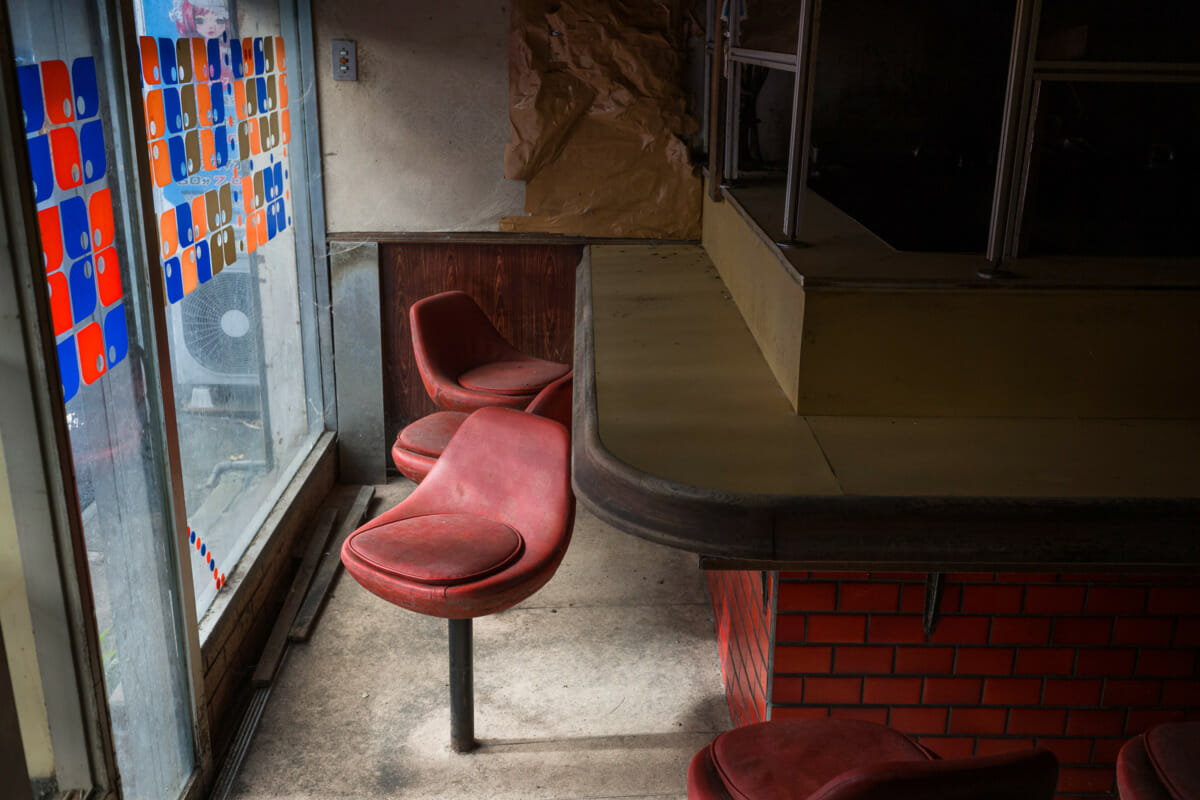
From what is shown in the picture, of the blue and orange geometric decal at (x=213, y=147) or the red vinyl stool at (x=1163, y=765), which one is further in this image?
the blue and orange geometric decal at (x=213, y=147)

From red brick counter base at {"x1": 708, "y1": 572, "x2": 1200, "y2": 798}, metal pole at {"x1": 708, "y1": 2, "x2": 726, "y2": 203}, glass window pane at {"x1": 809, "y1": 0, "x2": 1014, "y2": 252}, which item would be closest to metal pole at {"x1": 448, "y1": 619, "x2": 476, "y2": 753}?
red brick counter base at {"x1": 708, "y1": 572, "x2": 1200, "y2": 798}

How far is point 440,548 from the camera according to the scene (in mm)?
2398

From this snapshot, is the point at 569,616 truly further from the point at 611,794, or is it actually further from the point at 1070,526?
the point at 1070,526

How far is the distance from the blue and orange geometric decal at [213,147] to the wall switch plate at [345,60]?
215 mm

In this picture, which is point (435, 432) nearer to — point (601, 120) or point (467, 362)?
point (467, 362)

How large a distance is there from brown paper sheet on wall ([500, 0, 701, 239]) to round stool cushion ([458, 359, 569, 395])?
2.49 ft

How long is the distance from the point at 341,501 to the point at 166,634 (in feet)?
6.48

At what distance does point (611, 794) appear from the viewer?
2.65m

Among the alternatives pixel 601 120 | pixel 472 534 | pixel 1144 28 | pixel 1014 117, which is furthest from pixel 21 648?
pixel 1144 28

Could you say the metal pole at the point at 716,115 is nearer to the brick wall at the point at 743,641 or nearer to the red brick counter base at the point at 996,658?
the brick wall at the point at 743,641

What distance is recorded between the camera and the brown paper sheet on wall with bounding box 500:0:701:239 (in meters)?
4.12

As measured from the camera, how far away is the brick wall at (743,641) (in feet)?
7.95

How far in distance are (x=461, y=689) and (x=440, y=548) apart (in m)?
0.53

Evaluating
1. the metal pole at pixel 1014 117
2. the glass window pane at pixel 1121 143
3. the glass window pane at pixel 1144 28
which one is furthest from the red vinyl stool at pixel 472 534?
the glass window pane at pixel 1144 28
